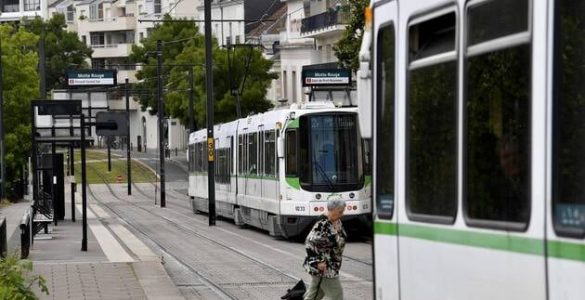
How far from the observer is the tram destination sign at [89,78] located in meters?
59.9

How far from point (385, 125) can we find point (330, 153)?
23940mm

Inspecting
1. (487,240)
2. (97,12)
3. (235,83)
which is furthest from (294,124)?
(97,12)

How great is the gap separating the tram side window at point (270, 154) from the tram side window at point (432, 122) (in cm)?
2651

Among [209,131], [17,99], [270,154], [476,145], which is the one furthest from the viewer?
[17,99]

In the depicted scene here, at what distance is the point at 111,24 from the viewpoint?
152000mm

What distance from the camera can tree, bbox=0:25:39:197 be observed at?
64562 mm

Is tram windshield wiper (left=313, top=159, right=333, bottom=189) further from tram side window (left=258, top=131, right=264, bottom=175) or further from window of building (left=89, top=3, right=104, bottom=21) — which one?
window of building (left=89, top=3, right=104, bottom=21)

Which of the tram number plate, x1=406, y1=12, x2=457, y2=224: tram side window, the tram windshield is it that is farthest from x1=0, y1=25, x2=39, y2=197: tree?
x1=406, y1=12, x2=457, y2=224: tram side window

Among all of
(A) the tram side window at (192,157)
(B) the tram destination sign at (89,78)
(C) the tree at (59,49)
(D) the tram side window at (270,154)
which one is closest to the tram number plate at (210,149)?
(A) the tram side window at (192,157)

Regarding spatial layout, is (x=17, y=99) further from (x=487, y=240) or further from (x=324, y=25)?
(x=487, y=240)

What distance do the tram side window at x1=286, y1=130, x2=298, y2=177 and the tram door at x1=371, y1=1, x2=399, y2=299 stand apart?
24.1 m

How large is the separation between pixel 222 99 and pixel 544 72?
80.6m

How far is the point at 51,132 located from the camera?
1382 inches

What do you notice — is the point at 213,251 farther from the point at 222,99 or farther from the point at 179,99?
the point at 179,99
